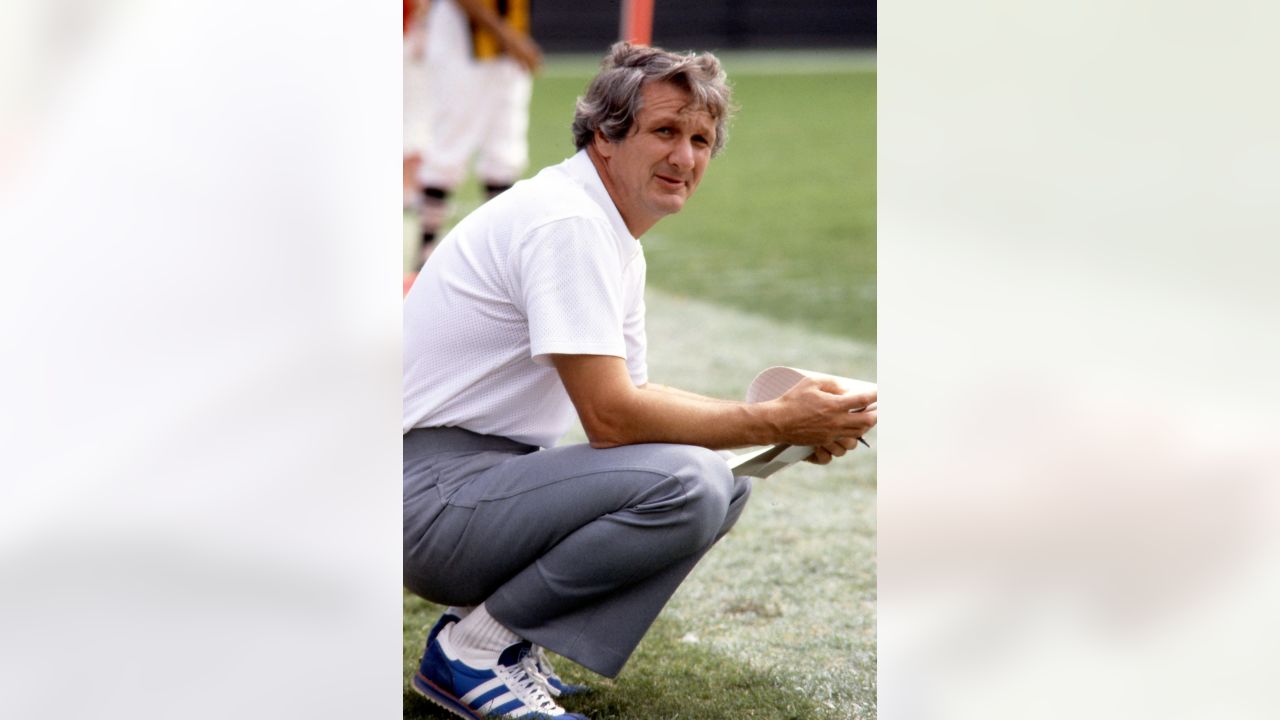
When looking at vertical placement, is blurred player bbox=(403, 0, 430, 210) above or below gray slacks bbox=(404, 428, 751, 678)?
above

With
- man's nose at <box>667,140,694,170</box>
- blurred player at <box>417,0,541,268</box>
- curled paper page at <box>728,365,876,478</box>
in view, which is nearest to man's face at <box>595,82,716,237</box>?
man's nose at <box>667,140,694,170</box>

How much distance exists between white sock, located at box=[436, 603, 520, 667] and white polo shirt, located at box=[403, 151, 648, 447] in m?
0.28

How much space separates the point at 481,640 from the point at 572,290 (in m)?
0.58

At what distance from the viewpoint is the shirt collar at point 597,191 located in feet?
7.82

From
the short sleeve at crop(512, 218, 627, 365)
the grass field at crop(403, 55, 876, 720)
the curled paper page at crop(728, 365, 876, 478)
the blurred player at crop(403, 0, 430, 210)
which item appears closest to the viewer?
the short sleeve at crop(512, 218, 627, 365)

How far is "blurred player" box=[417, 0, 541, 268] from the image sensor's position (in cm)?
675

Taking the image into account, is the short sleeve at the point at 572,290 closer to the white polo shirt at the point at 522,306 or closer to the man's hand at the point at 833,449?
the white polo shirt at the point at 522,306

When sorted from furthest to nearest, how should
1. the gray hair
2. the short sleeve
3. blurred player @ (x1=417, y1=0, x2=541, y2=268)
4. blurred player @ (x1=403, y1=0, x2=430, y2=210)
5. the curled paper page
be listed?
blurred player @ (x1=403, y1=0, x2=430, y2=210)
blurred player @ (x1=417, y1=0, x2=541, y2=268)
the curled paper page
the gray hair
the short sleeve

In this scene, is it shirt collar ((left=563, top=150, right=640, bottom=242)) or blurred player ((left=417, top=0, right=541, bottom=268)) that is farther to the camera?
blurred player ((left=417, top=0, right=541, bottom=268))

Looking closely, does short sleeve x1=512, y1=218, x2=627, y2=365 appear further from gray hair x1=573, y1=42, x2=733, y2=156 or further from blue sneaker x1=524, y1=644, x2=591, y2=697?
blue sneaker x1=524, y1=644, x2=591, y2=697
